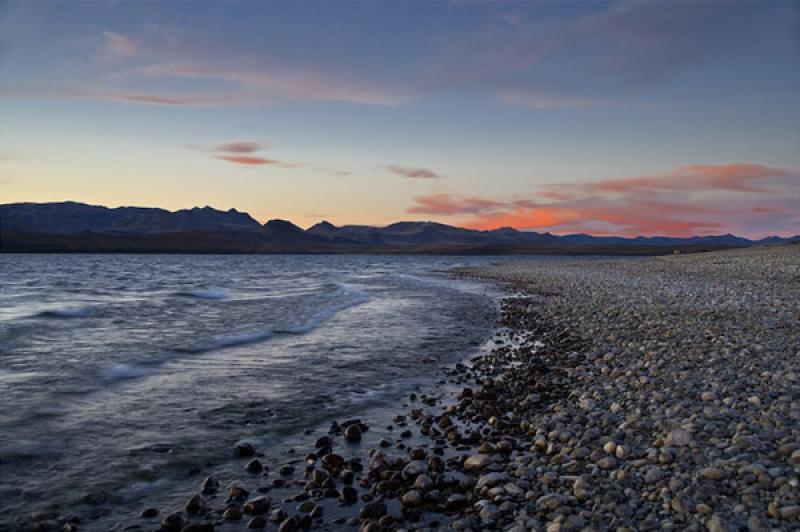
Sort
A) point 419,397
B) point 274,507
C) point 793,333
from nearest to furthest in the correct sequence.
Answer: point 274,507
point 419,397
point 793,333

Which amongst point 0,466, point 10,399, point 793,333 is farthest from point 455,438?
point 793,333

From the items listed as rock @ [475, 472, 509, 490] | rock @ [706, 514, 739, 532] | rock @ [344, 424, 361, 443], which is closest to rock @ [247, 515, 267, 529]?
rock @ [475, 472, 509, 490]

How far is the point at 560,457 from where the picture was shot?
22.2 ft

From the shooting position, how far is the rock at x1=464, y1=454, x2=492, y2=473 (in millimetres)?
6796

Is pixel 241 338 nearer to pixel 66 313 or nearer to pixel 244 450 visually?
pixel 244 450

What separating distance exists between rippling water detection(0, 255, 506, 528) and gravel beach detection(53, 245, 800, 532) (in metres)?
1.15

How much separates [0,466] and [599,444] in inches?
341

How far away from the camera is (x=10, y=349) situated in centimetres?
1688

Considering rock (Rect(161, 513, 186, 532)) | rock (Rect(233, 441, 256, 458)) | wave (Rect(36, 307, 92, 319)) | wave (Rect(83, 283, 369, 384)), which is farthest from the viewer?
wave (Rect(36, 307, 92, 319))

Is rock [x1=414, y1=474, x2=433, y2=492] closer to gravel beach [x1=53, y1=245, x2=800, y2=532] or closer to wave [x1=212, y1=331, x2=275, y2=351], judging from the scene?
gravel beach [x1=53, y1=245, x2=800, y2=532]

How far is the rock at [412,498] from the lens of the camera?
5977mm

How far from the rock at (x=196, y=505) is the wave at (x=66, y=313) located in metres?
23.9

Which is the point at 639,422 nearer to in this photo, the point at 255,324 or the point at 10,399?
the point at 10,399

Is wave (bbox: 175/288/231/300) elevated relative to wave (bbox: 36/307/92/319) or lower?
lower
